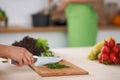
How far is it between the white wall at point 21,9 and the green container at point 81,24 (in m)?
0.50

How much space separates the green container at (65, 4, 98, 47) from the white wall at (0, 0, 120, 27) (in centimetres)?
50

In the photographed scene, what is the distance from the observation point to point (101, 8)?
131 inches

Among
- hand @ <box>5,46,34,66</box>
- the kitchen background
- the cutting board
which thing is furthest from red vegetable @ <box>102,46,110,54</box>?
the kitchen background

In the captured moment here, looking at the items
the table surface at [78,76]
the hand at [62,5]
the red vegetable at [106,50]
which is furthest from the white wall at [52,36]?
the red vegetable at [106,50]

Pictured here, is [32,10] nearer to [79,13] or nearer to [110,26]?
[79,13]

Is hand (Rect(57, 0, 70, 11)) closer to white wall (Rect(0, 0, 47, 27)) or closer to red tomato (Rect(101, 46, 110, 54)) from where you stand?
white wall (Rect(0, 0, 47, 27))

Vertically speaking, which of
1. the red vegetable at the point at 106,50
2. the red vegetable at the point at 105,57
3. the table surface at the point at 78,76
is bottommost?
the table surface at the point at 78,76

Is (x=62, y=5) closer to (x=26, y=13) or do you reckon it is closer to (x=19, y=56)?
(x=26, y=13)

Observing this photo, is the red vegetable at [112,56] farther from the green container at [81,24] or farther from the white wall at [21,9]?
the white wall at [21,9]

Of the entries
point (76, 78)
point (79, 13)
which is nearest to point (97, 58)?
point (76, 78)

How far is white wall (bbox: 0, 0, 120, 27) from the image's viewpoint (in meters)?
3.27

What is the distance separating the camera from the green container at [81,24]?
9.68 ft

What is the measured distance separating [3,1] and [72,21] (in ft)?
2.70

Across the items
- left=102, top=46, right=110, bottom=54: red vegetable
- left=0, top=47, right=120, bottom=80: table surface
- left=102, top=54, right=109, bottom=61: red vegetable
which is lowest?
left=0, top=47, right=120, bottom=80: table surface
